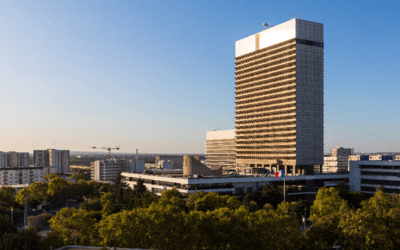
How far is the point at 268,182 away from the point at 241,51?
240 feet

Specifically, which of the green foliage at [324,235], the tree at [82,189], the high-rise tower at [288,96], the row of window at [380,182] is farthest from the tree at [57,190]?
the row of window at [380,182]

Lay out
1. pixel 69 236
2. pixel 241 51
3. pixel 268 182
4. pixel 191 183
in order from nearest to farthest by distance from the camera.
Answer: pixel 69 236, pixel 191 183, pixel 268 182, pixel 241 51

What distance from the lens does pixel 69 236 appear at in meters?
61.5

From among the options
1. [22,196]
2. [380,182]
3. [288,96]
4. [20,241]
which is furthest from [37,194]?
[380,182]

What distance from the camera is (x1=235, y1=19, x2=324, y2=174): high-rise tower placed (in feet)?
522

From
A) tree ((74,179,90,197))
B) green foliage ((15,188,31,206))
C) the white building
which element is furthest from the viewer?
tree ((74,179,90,197))

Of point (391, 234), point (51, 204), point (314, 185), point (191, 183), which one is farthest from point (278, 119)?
point (391, 234)

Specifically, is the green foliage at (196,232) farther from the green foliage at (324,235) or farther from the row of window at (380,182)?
the row of window at (380,182)

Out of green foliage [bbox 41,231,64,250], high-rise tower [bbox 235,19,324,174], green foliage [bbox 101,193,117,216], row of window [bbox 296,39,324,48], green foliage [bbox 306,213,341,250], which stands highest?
row of window [bbox 296,39,324,48]

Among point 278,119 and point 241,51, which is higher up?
point 241,51

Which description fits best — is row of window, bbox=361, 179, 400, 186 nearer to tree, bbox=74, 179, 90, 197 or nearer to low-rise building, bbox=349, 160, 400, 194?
low-rise building, bbox=349, 160, 400, 194

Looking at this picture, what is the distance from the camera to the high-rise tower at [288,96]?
159 metres

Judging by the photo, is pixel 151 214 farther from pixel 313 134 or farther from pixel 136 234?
pixel 313 134

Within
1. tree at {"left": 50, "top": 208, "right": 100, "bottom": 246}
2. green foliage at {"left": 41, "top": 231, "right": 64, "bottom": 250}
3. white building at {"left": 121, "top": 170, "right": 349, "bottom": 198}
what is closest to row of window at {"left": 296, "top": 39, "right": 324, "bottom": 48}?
white building at {"left": 121, "top": 170, "right": 349, "bottom": 198}
